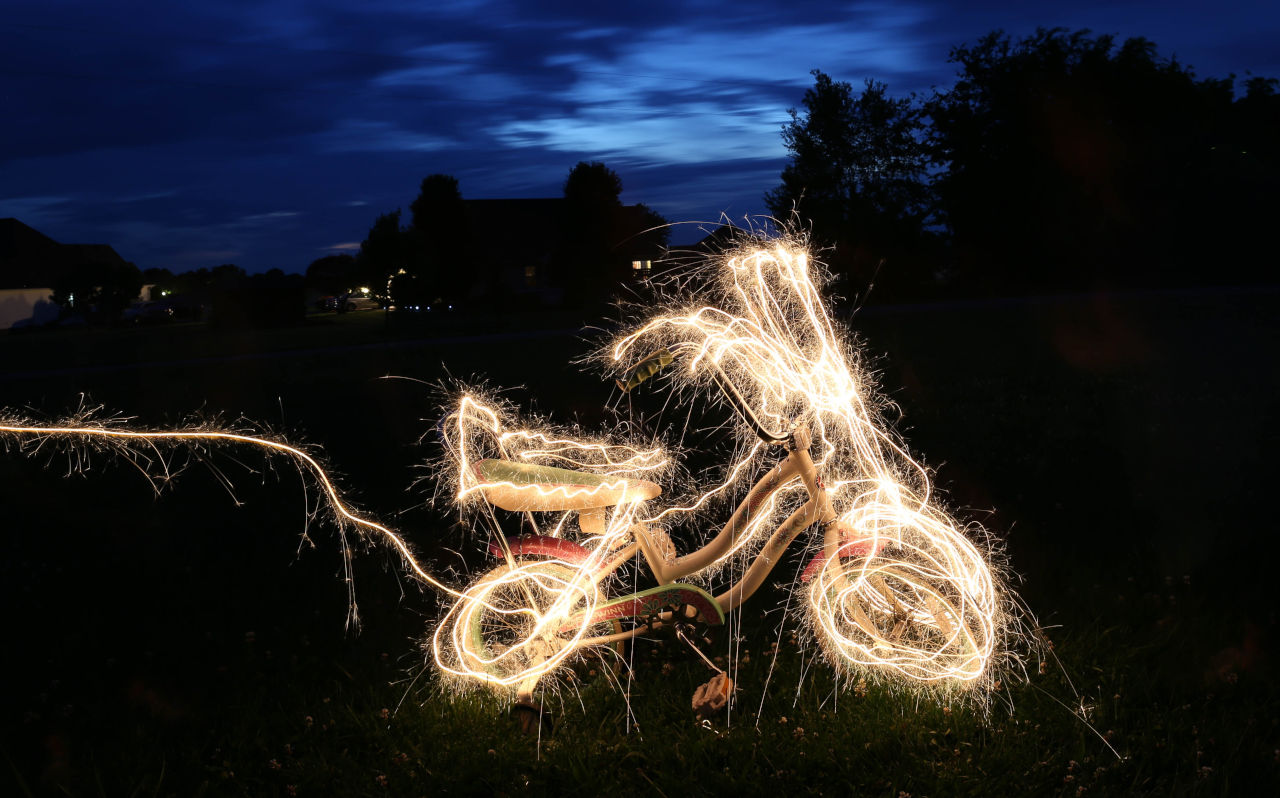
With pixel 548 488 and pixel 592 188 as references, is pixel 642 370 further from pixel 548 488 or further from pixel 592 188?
pixel 592 188

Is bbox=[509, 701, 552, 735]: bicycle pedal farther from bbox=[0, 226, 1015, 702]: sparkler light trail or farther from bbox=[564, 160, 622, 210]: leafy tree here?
bbox=[564, 160, 622, 210]: leafy tree

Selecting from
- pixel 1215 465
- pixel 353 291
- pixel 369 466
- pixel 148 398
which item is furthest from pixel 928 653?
pixel 353 291

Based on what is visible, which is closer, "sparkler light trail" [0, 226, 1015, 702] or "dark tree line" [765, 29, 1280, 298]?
"sparkler light trail" [0, 226, 1015, 702]

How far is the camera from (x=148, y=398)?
12773 mm

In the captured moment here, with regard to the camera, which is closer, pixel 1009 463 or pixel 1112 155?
pixel 1009 463

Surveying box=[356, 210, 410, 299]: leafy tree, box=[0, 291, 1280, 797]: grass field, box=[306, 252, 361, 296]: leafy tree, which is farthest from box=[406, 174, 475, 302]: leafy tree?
box=[0, 291, 1280, 797]: grass field

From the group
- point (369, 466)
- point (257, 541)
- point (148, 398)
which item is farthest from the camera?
point (148, 398)

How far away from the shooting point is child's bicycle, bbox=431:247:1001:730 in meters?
3.35

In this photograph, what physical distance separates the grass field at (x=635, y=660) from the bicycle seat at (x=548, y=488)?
828 mm

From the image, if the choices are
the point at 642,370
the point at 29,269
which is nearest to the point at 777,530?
the point at 642,370

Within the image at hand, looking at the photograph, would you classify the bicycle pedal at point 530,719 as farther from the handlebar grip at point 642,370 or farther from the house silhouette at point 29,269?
the house silhouette at point 29,269

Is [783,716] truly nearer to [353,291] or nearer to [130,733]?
[130,733]

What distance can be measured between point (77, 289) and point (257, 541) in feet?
153

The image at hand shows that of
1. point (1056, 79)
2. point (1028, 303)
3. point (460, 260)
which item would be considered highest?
point (1056, 79)
